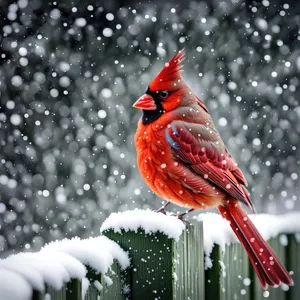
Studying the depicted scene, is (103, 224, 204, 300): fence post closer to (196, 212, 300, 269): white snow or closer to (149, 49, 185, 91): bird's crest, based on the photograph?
(196, 212, 300, 269): white snow

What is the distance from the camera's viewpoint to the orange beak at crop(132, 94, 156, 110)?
1.44 metres

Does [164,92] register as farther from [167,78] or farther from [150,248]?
[150,248]

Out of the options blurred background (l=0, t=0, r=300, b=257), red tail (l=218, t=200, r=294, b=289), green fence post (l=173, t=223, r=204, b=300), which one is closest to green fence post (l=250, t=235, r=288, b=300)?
red tail (l=218, t=200, r=294, b=289)

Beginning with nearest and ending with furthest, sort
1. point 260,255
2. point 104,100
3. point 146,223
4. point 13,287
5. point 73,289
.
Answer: point 13,287, point 73,289, point 146,223, point 260,255, point 104,100

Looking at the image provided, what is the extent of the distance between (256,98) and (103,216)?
992 millimetres

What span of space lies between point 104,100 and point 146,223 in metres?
2.04

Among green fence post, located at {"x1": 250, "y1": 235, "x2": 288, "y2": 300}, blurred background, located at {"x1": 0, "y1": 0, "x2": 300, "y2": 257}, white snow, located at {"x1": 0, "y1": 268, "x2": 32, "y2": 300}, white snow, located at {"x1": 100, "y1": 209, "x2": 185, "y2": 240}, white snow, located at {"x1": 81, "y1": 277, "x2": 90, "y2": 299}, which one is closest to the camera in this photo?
white snow, located at {"x1": 0, "y1": 268, "x2": 32, "y2": 300}

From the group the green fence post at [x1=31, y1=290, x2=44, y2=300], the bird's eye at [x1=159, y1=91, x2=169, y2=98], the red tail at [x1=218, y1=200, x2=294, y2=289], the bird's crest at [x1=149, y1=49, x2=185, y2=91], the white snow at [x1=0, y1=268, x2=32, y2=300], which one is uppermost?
the bird's crest at [x1=149, y1=49, x2=185, y2=91]

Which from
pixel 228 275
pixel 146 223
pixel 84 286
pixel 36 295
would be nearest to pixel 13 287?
pixel 36 295

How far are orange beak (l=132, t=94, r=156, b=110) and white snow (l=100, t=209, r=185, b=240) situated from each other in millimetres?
452

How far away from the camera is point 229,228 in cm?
130

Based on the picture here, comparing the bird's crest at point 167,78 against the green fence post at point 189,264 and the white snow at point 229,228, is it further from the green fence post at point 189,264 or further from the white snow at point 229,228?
the green fence post at point 189,264

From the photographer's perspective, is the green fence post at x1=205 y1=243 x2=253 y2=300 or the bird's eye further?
the bird's eye

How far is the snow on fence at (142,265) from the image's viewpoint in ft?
2.52
